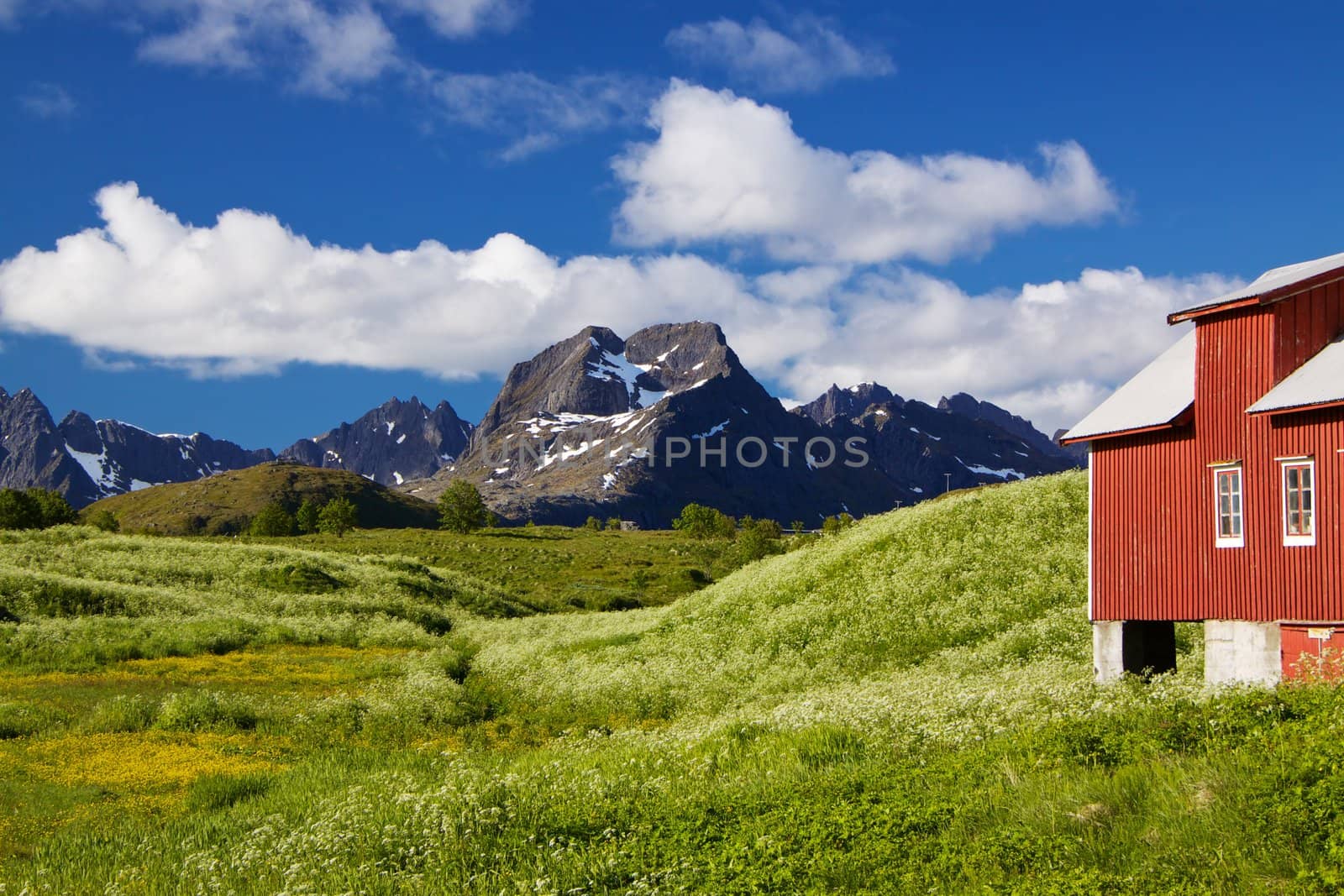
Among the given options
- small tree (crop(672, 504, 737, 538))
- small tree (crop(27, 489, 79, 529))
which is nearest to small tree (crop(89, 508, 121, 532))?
small tree (crop(27, 489, 79, 529))

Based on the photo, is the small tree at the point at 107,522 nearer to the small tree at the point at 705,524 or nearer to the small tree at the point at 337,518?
the small tree at the point at 337,518

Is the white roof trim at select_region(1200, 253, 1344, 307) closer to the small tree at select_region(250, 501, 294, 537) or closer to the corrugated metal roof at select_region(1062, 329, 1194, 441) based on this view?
the corrugated metal roof at select_region(1062, 329, 1194, 441)

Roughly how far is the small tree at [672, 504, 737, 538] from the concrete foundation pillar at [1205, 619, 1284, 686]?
123 meters

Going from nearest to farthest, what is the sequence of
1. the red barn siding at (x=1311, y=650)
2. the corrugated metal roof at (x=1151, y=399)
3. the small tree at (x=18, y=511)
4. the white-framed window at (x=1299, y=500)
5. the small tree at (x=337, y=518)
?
the red barn siding at (x=1311, y=650)
the white-framed window at (x=1299, y=500)
the corrugated metal roof at (x=1151, y=399)
the small tree at (x=18, y=511)
the small tree at (x=337, y=518)


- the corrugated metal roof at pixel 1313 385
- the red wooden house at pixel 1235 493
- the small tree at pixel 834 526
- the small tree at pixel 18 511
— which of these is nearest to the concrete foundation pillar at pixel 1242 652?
the red wooden house at pixel 1235 493

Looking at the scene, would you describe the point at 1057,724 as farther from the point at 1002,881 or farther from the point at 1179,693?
the point at 1002,881

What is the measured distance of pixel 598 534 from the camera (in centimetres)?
13812

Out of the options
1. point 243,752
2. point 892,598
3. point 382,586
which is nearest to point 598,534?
point 382,586

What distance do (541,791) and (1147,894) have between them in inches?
342

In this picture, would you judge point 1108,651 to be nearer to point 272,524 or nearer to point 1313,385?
point 1313,385

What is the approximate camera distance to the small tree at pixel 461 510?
128 metres

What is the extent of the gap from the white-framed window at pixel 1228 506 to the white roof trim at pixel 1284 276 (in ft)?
12.5

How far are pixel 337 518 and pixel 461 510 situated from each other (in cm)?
1571

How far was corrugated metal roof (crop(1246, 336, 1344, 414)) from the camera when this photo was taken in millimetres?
19734
